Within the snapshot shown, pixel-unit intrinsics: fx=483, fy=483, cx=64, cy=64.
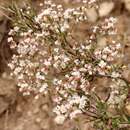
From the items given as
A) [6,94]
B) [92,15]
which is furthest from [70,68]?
[6,94]

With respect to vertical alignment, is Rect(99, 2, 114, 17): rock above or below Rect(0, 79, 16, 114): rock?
above

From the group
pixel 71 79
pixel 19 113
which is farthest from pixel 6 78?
pixel 71 79

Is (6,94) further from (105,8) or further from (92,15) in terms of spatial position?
(105,8)

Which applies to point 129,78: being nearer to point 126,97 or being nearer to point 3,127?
point 126,97

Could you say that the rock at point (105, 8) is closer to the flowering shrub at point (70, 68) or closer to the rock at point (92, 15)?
the rock at point (92, 15)

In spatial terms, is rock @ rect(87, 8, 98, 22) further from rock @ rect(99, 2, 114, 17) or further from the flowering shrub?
the flowering shrub

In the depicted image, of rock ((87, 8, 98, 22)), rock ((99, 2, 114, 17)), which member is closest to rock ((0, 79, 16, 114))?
rock ((87, 8, 98, 22))
